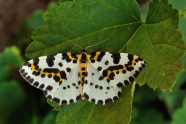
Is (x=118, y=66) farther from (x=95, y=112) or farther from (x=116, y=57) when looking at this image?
(x=95, y=112)

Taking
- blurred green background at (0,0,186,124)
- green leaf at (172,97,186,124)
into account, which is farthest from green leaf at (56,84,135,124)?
green leaf at (172,97,186,124)

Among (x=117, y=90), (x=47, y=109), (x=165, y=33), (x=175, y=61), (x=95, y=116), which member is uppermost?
(x=165, y=33)

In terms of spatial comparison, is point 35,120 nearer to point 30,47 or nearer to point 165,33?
point 30,47

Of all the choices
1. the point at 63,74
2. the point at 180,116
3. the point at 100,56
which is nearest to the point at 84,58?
the point at 100,56

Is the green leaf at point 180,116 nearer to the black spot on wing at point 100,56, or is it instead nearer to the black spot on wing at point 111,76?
the black spot on wing at point 111,76

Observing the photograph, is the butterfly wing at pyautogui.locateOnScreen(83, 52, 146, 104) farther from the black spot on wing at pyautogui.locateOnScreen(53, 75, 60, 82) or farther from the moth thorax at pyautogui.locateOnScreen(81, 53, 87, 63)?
the black spot on wing at pyautogui.locateOnScreen(53, 75, 60, 82)

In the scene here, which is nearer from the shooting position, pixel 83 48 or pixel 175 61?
pixel 175 61

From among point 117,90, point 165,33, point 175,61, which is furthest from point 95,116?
point 165,33

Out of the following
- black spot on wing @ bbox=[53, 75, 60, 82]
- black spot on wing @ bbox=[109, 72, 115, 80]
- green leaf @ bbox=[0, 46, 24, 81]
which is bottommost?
green leaf @ bbox=[0, 46, 24, 81]
